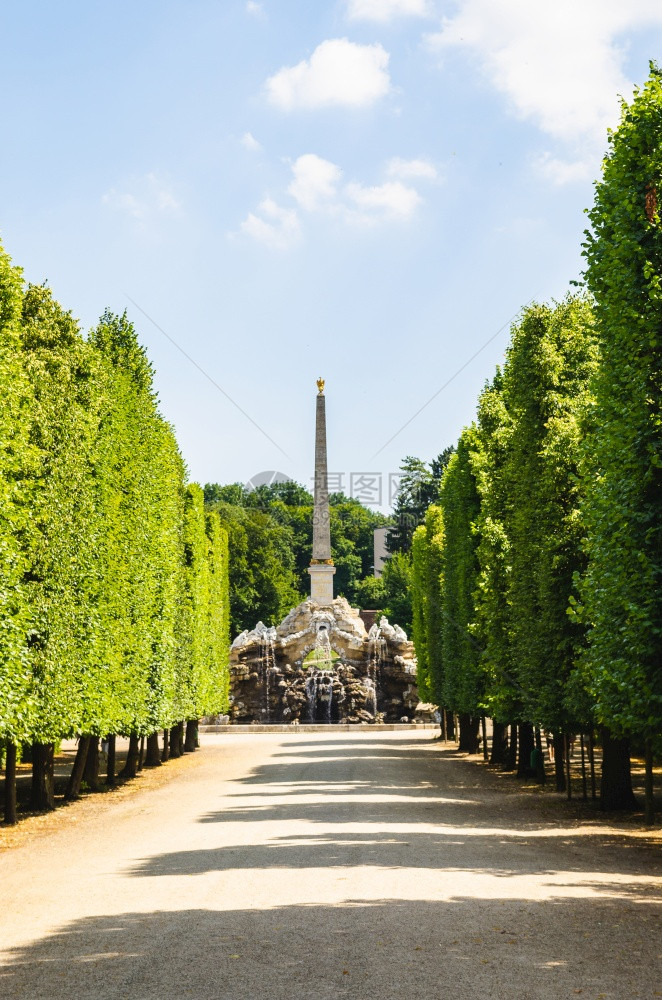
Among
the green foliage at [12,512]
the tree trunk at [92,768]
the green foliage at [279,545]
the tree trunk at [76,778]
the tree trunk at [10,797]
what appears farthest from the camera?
the green foliage at [279,545]

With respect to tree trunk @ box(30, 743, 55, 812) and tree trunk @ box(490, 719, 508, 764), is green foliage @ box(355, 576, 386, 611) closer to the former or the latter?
tree trunk @ box(490, 719, 508, 764)

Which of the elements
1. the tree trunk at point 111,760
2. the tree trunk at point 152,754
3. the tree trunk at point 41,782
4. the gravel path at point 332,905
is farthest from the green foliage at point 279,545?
the gravel path at point 332,905

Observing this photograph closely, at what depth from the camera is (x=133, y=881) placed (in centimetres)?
1288

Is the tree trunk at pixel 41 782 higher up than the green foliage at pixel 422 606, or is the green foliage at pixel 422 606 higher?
the green foliage at pixel 422 606

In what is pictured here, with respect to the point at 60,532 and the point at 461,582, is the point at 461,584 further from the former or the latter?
the point at 60,532

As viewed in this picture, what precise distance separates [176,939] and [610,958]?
3.61 metres

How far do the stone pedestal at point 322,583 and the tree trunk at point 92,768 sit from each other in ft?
153

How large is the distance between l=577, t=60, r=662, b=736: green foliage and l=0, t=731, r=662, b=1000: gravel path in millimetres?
2614

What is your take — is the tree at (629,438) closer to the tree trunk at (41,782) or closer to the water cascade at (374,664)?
the tree trunk at (41,782)

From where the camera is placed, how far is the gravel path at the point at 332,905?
7.95 meters

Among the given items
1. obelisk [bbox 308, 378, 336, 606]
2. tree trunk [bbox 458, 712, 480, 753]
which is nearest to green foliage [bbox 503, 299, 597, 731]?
tree trunk [bbox 458, 712, 480, 753]

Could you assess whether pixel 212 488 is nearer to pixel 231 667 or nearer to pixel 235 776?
pixel 231 667

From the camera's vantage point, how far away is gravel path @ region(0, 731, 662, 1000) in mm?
7949

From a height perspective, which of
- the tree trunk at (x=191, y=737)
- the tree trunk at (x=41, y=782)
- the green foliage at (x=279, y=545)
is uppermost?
the green foliage at (x=279, y=545)
